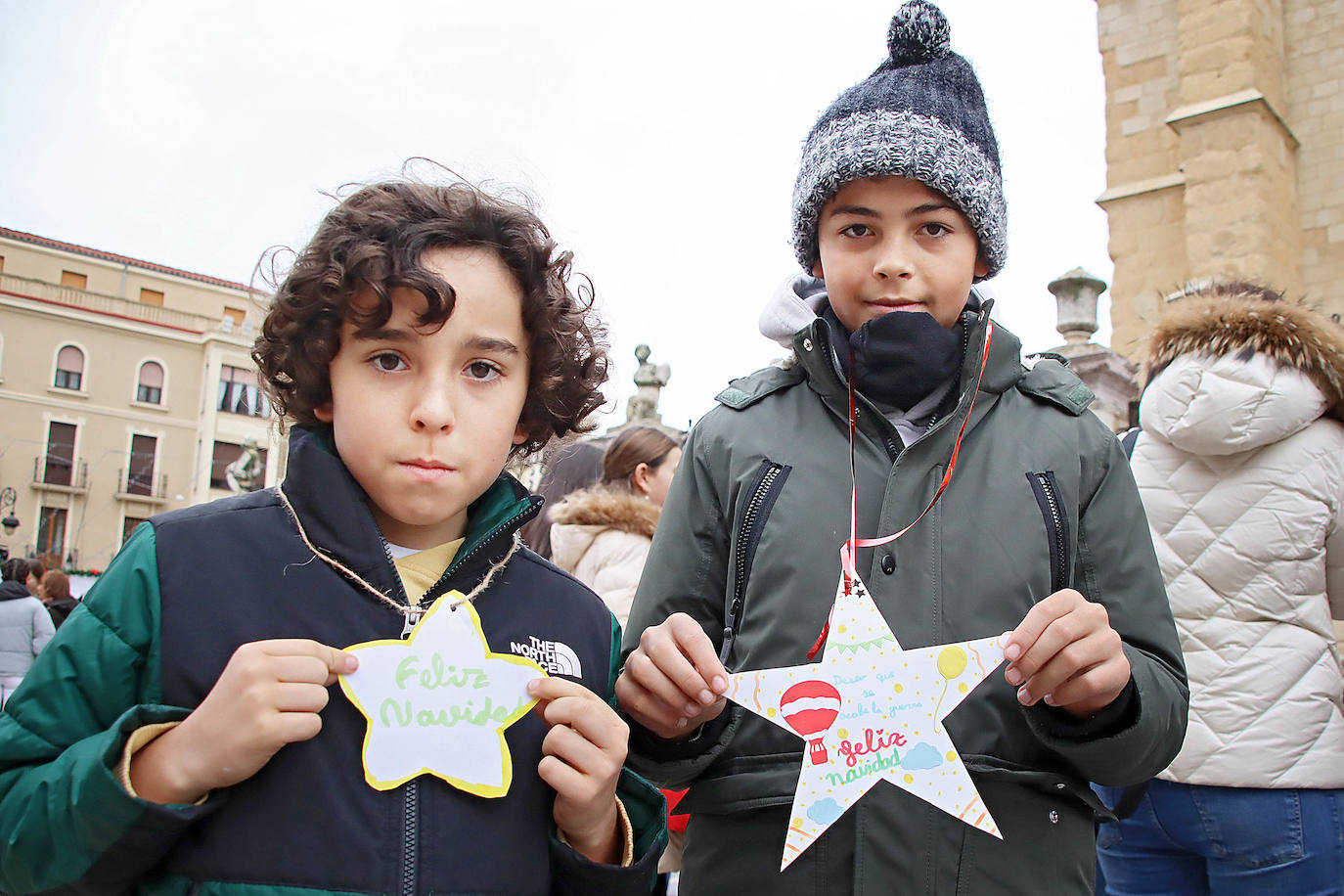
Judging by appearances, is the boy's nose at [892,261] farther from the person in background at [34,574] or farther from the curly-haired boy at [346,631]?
the person in background at [34,574]

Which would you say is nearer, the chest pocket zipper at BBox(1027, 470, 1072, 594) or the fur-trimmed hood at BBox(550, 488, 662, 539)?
the chest pocket zipper at BBox(1027, 470, 1072, 594)

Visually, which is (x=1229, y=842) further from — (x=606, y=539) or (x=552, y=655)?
(x=606, y=539)

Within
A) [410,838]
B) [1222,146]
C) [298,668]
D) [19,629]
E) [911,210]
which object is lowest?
[19,629]

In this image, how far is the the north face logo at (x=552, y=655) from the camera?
1478mm

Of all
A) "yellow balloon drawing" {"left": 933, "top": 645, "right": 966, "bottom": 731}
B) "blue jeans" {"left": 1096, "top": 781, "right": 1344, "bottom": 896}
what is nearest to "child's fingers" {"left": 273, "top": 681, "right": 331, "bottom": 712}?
"yellow balloon drawing" {"left": 933, "top": 645, "right": 966, "bottom": 731}

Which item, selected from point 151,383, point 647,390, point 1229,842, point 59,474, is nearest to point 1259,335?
point 1229,842

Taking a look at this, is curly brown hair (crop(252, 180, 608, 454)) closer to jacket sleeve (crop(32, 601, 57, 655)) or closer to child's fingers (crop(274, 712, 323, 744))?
child's fingers (crop(274, 712, 323, 744))

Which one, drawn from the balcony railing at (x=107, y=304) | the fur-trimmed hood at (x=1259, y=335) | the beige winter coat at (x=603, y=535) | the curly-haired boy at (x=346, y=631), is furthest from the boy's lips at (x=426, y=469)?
the balcony railing at (x=107, y=304)

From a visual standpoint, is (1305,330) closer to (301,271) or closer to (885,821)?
(885,821)

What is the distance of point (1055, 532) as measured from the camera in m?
1.54

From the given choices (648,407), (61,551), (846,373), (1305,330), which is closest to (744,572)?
(846,373)

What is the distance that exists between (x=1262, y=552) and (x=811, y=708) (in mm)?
1709

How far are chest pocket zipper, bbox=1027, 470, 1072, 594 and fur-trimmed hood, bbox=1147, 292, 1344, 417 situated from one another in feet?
4.46

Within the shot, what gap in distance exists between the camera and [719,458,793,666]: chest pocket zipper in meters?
1.62
